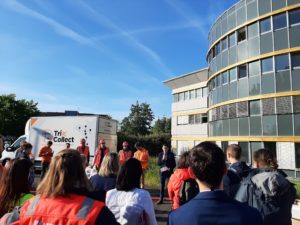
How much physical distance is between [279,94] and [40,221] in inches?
818

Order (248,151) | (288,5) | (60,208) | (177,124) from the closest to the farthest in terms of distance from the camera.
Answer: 1. (60,208)
2. (288,5)
3. (248,151)
4. (177,124)

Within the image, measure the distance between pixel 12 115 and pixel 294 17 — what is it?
33915 millimetres

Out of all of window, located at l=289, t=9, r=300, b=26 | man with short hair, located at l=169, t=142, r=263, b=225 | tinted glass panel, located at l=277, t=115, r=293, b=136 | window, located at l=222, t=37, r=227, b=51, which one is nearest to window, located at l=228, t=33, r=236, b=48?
window, located at l=222, t=37, r=227, b=51

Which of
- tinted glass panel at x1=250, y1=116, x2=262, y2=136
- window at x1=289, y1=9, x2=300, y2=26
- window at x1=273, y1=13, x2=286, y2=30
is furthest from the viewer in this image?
tinted glass panel at x1=250, y1=116, x2=262, y2=136

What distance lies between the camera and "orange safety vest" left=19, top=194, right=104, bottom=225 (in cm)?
211

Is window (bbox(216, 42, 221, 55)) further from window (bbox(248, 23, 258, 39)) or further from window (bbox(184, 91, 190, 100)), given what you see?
window (bbox(184, 91, 190, 100))

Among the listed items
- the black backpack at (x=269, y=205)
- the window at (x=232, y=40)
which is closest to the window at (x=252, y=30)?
the window at (x=232, y=40)

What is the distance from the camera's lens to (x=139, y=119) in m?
95.1

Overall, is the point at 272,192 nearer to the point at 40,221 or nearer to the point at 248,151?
the point at 40,221

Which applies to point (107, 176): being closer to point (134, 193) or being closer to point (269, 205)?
point (134, 193)

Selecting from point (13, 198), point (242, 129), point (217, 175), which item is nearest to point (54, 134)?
point (242, 129)

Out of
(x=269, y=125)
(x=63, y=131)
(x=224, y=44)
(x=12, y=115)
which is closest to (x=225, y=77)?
(x=224, y=44)

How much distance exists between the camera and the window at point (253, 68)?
22670mm

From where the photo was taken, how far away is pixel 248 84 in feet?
76.3
